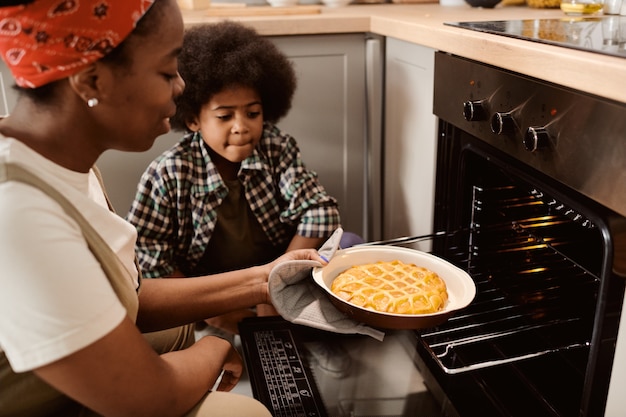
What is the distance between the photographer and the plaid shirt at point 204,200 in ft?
5.59

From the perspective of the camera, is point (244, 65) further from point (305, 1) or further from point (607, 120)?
point (607, 120)

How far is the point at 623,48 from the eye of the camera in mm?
925

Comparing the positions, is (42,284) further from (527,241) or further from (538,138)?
(527,241)

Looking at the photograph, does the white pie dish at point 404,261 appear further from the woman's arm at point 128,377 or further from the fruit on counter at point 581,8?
the fruit on counter at point 581,8

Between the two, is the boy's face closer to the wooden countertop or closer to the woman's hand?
the wooden countertop

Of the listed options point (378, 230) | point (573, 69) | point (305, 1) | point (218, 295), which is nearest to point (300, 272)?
point (218, 295)

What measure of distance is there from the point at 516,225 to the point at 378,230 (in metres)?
0.76

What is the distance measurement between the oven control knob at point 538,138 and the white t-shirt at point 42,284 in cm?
68

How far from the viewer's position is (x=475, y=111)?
1215mm

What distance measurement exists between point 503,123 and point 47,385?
33.8 inches

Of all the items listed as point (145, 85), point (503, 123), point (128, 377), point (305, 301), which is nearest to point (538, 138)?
point (503, 123)

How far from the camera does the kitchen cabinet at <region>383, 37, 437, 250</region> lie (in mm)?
1591

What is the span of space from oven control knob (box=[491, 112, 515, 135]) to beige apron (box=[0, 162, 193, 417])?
687 millimetres

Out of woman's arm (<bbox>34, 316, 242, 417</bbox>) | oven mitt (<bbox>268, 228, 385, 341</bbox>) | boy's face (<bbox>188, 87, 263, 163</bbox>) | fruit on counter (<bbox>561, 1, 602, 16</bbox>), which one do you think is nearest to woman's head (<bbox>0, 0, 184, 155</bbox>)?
woman's arm (<bbox>34, 316, 242, 417</bbox>)
